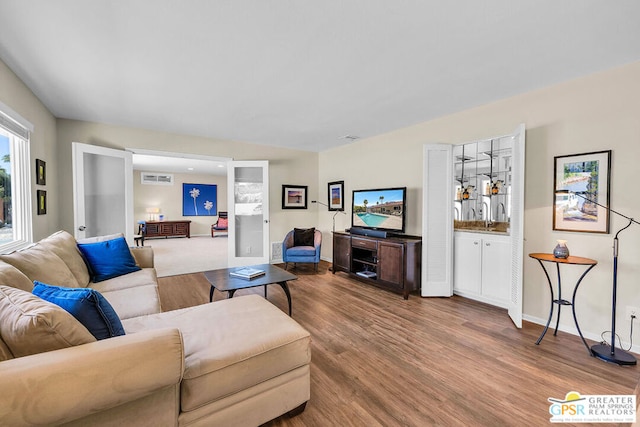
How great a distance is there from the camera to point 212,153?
477 centimetres

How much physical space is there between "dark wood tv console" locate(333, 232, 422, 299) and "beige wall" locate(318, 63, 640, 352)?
46.6 inches

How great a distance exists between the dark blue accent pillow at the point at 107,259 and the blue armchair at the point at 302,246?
7.72 ft

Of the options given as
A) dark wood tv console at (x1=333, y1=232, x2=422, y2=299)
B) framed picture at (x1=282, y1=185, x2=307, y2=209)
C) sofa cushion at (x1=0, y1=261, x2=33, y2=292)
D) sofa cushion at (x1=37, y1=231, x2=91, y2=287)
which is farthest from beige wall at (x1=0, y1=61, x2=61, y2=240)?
dark wood tv console at (x1=333, y1=232, x2=422, y2=299)

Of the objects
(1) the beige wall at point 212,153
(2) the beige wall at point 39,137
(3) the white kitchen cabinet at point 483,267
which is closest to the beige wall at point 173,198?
(1) the beige wall at point 212,153

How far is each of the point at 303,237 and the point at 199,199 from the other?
639 centimetres

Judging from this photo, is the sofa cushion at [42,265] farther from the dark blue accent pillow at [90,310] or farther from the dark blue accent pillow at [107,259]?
the dark blue accent pillow at [90,310]

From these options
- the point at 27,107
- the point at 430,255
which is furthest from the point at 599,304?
the point at 27,107

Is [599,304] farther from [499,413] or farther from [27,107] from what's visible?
[27,107]

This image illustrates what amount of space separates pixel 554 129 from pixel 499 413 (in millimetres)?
2562

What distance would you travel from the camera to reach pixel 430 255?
11.4 feet

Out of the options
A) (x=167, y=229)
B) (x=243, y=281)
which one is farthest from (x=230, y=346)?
(x=167, y=229)

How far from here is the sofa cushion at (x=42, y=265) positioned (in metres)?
1.66

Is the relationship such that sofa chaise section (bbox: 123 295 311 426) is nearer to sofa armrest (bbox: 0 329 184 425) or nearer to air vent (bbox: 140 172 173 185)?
sofa armrest (bbox: 0 329 184 425)

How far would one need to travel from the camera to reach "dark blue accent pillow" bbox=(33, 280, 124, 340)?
1.14 metres
